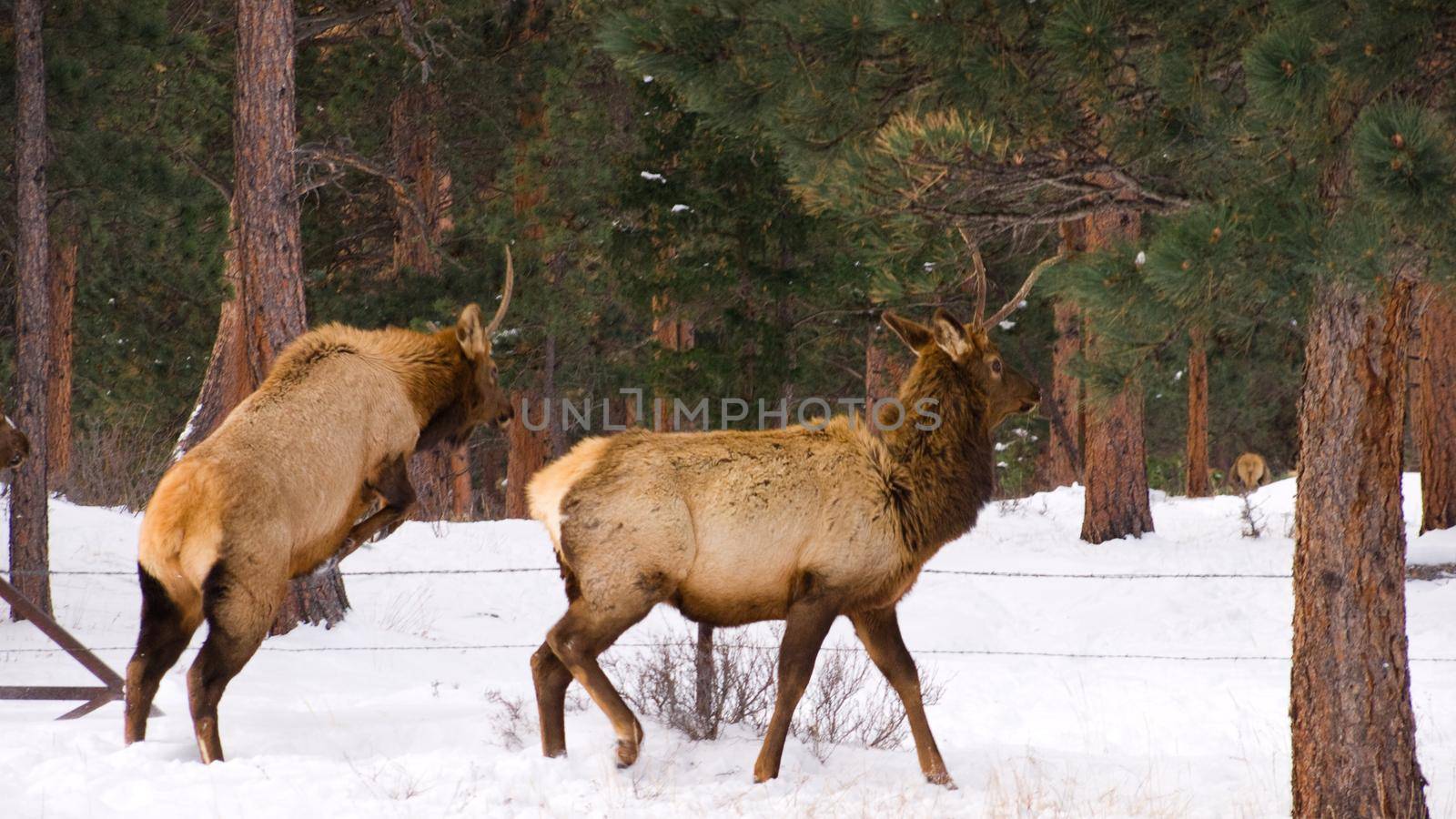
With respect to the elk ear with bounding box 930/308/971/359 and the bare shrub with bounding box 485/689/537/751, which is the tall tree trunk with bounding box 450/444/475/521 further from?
the elk ear with bounding box 930/308/971/359

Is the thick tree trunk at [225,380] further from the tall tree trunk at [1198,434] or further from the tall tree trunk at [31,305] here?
the tall tree trunk at [1198,434]

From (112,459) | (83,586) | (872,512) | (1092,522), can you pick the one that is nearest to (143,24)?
(83,586)

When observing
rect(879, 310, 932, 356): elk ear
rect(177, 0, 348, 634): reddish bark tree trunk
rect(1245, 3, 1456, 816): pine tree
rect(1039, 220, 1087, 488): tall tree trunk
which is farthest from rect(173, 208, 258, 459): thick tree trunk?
rect(1245, 3, 1456, 816): pine tree

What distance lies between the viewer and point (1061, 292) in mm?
6309

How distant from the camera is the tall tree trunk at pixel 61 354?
63.1ft

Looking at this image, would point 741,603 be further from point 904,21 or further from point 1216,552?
point 1216,552

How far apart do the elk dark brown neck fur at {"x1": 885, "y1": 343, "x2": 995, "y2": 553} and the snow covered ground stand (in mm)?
1168

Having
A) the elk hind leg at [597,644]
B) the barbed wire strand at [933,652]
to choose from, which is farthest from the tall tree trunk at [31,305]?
the elk hind leg at [597,644]

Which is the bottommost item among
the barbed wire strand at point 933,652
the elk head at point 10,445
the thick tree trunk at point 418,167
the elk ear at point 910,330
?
the barbed wire strand at point 933,652

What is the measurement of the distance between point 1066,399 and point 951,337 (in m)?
17.1

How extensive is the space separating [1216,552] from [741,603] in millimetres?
10675

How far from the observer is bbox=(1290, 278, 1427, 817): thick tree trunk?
226 inches

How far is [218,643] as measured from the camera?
6.05 m

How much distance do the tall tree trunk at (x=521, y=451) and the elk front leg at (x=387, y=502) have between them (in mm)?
15430
